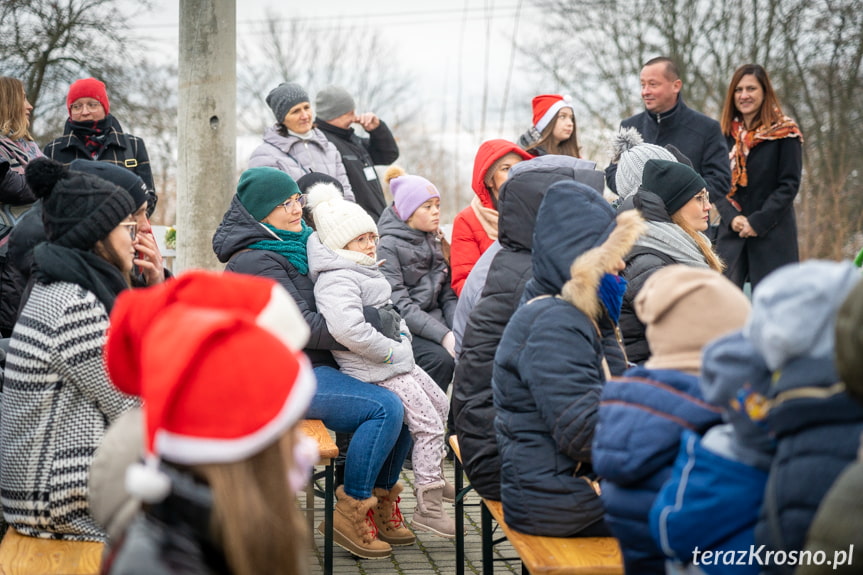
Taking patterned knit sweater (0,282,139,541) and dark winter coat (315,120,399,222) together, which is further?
dark winter coat (315,120,399,222)

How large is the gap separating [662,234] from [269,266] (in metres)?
1.90

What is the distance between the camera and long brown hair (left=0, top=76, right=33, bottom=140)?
5828mm

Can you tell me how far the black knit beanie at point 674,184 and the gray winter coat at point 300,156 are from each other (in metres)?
2.22

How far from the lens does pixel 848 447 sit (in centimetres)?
208

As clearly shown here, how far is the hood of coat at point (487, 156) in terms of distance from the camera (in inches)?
217

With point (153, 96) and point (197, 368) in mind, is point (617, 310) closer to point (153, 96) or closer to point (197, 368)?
point (197, 368)

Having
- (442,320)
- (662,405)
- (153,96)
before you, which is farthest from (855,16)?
(662,405)

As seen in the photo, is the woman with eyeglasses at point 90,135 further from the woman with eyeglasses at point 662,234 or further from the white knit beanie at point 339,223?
the woman with eyeglasses at point 662,234

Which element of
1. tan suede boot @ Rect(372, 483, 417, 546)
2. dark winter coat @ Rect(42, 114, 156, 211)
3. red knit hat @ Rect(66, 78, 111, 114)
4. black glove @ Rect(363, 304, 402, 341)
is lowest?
tan suede boot @ Rect(372, 483, 417, 546)

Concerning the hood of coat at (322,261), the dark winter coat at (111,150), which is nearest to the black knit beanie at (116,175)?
the hood of coat at (322,261)

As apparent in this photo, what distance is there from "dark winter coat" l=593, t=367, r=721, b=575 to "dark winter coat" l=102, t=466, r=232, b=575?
1126 mm

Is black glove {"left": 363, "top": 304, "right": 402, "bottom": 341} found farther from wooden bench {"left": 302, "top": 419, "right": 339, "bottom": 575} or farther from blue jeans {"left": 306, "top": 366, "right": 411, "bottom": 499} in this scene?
wooden bench {"left": 302, "top": 419, "right": 339, "bottom": 575}

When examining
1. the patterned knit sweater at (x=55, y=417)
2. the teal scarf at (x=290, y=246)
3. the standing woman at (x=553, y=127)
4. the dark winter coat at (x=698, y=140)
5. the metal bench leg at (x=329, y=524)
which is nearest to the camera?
the patterned knit sweater at (x=55, y=417)

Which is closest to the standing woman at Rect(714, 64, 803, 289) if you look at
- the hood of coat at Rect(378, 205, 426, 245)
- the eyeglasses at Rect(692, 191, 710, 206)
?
the eyeglasses at Rect(692, 191, 710, 206)
